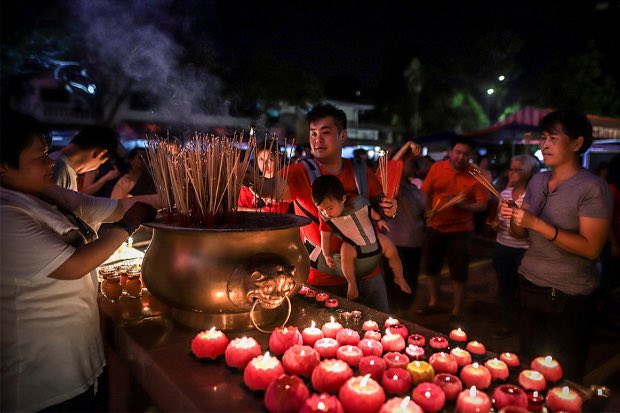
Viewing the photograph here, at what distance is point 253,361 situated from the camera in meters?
1.28

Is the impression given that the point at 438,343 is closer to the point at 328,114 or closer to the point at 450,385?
the point at 450,385

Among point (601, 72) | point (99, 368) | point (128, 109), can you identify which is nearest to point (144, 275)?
point (99, 368)

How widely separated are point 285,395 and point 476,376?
604mm

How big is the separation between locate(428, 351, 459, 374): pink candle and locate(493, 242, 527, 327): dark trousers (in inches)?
112

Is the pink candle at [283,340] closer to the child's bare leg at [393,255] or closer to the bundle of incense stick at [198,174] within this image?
the bundle of incense stick at [198,174]

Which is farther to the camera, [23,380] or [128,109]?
[128,109]

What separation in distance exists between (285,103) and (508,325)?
16308 millimetres

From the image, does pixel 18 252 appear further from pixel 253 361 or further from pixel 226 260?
pixel 253 361

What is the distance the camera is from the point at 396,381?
1.24 m

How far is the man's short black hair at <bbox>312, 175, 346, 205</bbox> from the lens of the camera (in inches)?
88.8

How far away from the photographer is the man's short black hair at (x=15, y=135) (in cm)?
146

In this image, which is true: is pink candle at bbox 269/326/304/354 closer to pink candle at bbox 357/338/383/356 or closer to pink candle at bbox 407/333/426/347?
pink candle at bbox 357/338/383/356

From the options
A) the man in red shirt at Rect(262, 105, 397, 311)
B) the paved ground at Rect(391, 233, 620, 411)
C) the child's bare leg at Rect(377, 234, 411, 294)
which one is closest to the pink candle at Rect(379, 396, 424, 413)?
the man in red shirt at Rect(262, 105, 397, 311)

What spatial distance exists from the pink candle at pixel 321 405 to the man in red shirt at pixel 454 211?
3.29 meters
